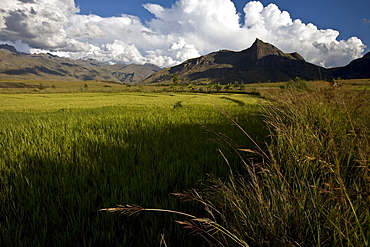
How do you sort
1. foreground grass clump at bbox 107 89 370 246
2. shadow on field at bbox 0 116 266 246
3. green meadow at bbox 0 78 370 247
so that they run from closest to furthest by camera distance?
foreground grass clump at bbox 107 89 370 246, green meadow at bbox 0 78 370 247, shadow on field at bbox 0 116 266 246

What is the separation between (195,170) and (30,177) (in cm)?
193

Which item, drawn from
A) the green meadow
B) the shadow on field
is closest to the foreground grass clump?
the green meadow

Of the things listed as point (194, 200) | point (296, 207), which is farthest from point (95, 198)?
point (296, 207)

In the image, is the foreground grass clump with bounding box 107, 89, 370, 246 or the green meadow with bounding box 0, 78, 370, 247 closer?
the foreground grass clump with bounding box 107, 89, 370, 246

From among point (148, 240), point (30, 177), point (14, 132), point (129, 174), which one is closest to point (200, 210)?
point (148, 240)

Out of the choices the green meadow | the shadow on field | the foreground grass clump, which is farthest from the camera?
the shadow on field

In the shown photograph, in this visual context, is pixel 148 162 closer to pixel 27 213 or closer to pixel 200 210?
pixel 200 210

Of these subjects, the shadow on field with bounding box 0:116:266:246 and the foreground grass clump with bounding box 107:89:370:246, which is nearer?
the foreground grass clump with bounding box 107:89:370:246

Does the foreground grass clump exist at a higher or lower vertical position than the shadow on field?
higher

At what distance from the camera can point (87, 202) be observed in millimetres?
1669

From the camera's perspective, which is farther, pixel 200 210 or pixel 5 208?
pixel 200 210

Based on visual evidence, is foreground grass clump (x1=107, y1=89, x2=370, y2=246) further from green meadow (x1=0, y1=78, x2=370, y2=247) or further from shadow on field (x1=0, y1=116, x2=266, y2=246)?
shadow on field (x1=0, y1=116, x2=266, y2=246)

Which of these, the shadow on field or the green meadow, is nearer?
the green meadow

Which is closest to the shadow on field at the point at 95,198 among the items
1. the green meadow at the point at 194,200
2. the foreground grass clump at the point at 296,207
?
the green meadow at the point at 194,200
